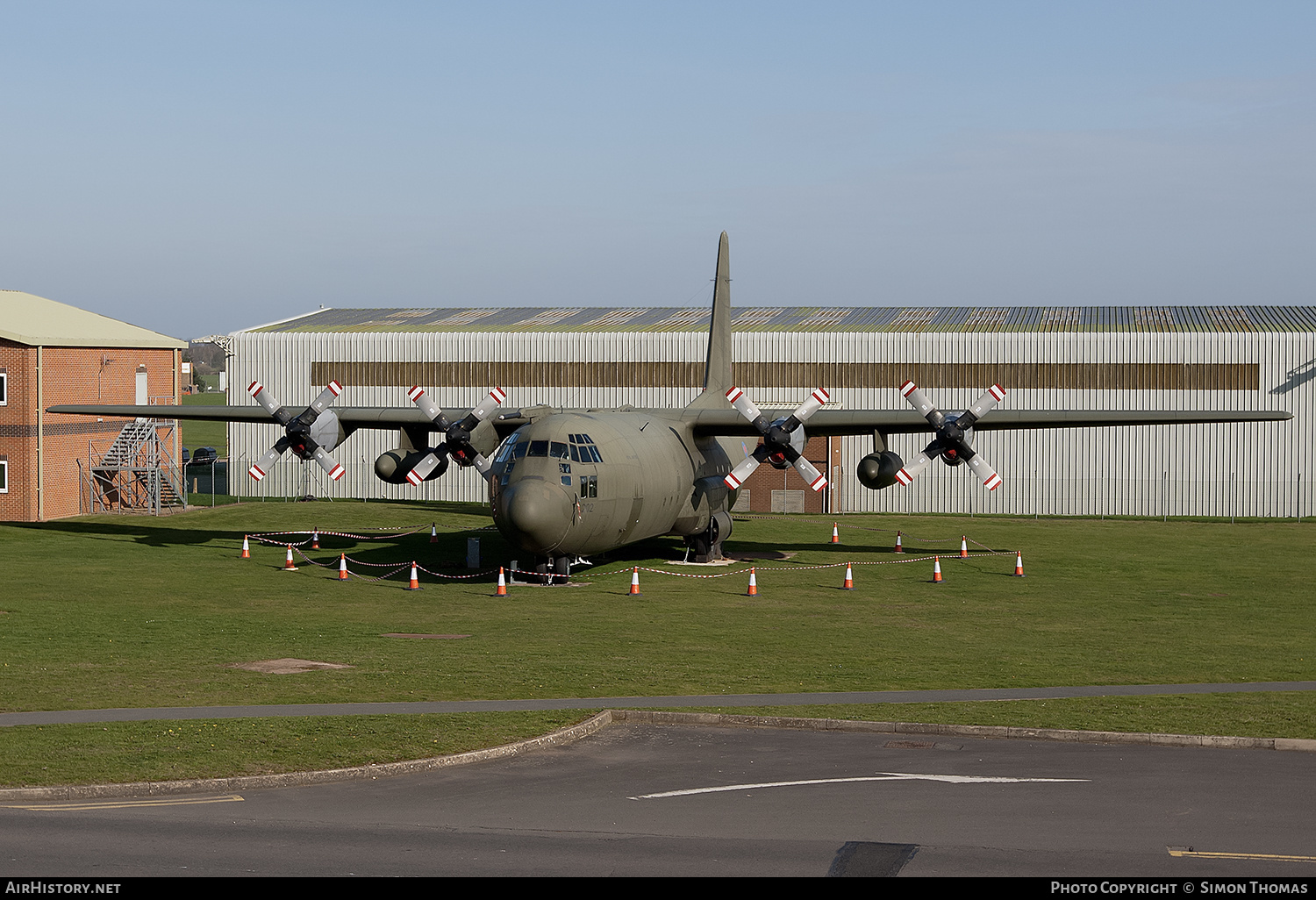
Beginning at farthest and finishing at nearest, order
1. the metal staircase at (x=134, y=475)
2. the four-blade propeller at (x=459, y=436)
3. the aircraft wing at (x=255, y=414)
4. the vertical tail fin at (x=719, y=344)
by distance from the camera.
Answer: the metal staircase at (x=134, y=475)
the vertical tail fin at (x=719, y=344)
the aircraft wing at (x=255, y=414)
the four-blade propeller at (x=459, y=436)

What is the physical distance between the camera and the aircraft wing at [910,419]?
41.8 m

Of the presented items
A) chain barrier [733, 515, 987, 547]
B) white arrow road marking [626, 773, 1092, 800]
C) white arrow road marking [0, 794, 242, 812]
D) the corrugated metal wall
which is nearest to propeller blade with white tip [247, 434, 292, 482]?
chain barrier [733, 515, 987, 547]

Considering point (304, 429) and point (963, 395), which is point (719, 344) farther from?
point (963, 395)

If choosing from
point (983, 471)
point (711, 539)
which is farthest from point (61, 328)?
point (983, 471)

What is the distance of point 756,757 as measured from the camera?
57.3 ft

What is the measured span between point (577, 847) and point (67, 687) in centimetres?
1202

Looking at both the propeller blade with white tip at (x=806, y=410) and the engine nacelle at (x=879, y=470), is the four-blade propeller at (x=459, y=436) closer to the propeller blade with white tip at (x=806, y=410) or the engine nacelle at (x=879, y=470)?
the propeller blade with white tip at (x=806, y=410)

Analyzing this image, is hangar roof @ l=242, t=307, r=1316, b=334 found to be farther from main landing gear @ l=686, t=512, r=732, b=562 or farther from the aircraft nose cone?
the aircraft nose cone

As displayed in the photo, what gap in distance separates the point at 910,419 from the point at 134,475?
36.8 m

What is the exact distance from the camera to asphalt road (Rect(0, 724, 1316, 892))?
12461mm

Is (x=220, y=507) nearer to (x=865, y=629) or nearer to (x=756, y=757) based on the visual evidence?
(x=865, y=629)

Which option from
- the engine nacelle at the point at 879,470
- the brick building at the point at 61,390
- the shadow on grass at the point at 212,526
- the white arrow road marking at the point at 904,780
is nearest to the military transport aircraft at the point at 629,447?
the engine nacelle at the point at 879,470

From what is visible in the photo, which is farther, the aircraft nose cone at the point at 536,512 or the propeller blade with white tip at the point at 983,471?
the propeller blade with white tip at the point at 983,471

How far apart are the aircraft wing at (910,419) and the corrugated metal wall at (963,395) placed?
19.1 meters
